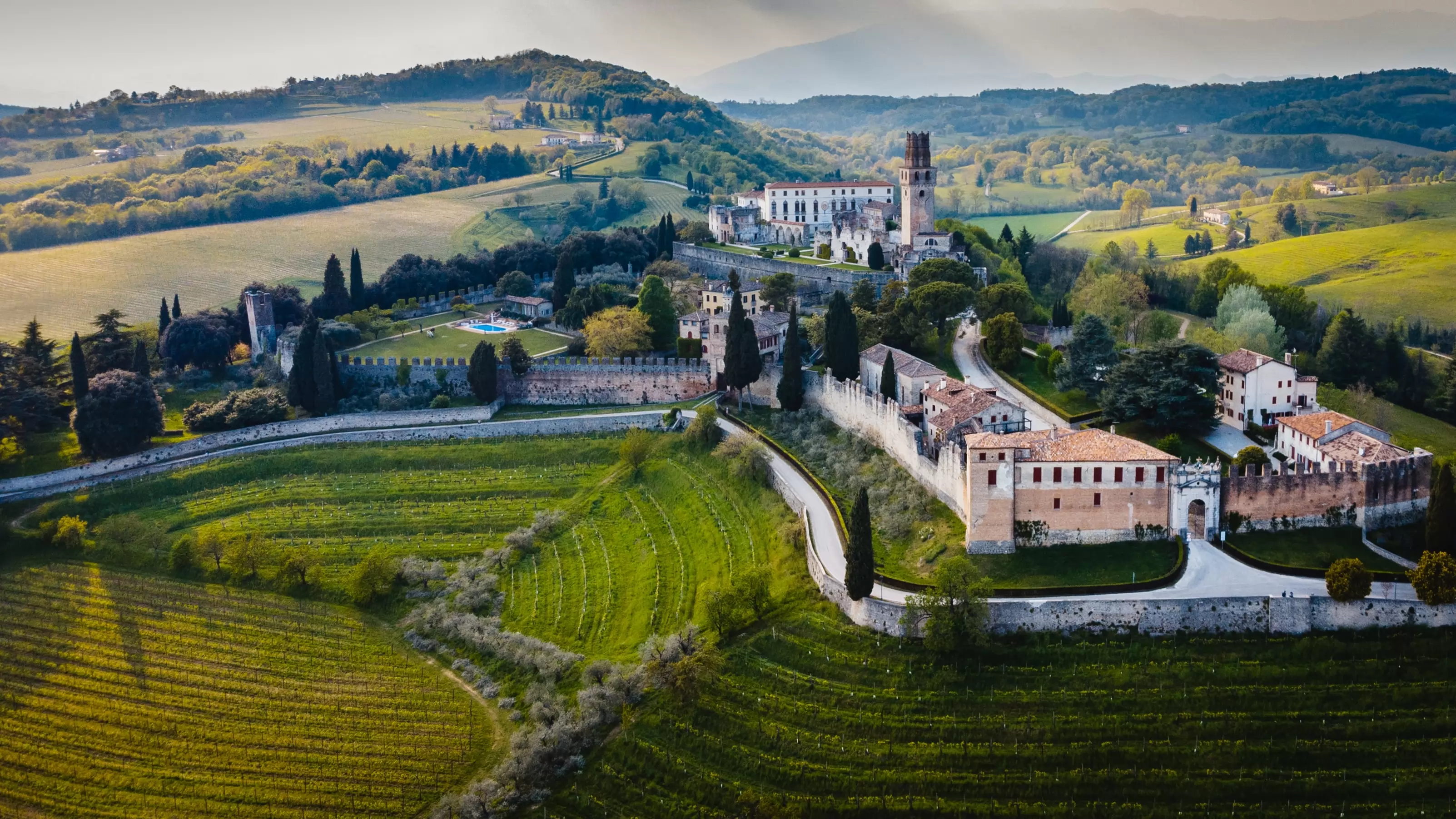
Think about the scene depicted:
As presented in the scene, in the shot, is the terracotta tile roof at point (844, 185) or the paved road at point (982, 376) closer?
the paved road at point (982, 376)

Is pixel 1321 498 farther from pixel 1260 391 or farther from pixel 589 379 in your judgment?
pixel 589 379

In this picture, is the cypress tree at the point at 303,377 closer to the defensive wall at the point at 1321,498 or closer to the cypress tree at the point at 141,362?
the cypress tree at the point at 141,362

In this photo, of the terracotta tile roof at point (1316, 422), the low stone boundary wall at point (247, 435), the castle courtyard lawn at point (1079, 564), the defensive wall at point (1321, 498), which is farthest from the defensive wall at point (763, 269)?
the defensive wall at point (1321, 498)

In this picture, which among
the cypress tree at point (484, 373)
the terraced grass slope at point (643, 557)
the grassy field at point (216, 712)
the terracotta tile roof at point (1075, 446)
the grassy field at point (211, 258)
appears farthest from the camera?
the grassy field at point (211, 258)

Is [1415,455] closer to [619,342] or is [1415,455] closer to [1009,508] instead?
[1009,508]

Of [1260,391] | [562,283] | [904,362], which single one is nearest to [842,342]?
[904,362]

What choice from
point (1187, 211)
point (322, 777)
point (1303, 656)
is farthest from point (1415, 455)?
point (1187, 211)
